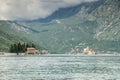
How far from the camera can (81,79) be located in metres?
101

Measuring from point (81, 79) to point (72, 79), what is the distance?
2.31 m

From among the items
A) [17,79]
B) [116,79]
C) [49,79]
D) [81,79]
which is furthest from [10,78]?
[116,79]

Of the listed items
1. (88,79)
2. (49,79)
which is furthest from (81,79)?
(49,79)

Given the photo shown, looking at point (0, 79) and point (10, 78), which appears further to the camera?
point (10, 78)

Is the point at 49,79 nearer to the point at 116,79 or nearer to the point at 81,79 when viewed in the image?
the point at 81,79

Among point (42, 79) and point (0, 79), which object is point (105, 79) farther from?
point (0, 79)

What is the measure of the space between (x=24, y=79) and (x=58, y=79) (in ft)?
28.4

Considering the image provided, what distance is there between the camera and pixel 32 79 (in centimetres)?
10031

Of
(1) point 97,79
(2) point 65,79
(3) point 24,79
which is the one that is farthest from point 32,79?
(1) point 97,79

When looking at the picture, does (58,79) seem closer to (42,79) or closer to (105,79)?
(42,79)

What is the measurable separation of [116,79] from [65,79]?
12938 mm

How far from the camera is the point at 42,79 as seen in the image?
10088 centimetres

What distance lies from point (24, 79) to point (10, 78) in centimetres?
481

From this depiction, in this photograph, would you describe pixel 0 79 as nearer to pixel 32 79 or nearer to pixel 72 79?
pixel 32 79
